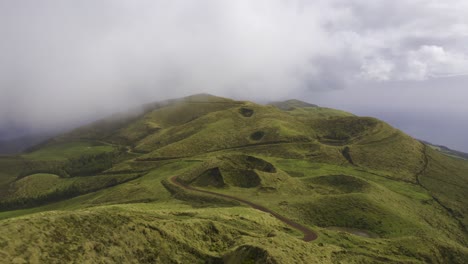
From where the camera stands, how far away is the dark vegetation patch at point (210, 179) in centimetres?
11024

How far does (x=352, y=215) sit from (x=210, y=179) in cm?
4838

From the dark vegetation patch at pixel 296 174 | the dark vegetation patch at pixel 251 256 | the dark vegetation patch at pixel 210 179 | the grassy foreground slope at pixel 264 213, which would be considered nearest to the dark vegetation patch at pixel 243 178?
the grassy foreground slope at pixel 264 213

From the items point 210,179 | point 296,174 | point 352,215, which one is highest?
point 210,179

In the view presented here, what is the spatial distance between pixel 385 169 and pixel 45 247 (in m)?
151

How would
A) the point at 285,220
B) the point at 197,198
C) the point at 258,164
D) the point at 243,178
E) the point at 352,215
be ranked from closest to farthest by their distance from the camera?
the point at 285,220 → the point at 352,215 → the point at 197,198 → the point at 243,178 → the point at 258,164

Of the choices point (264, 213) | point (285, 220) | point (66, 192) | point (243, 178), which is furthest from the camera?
point (66, 192)

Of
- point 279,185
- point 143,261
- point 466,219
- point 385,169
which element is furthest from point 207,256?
point 385,169

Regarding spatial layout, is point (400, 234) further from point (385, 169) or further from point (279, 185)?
point (385, 169)

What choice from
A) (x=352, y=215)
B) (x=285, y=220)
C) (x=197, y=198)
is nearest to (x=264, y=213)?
(x=285, y=220)

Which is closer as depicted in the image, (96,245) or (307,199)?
(96,245)

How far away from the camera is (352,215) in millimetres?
84750

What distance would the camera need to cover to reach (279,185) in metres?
107

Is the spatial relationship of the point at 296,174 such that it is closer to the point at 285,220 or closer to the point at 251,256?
the point at 285,220

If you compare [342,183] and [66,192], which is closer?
[342,183]
